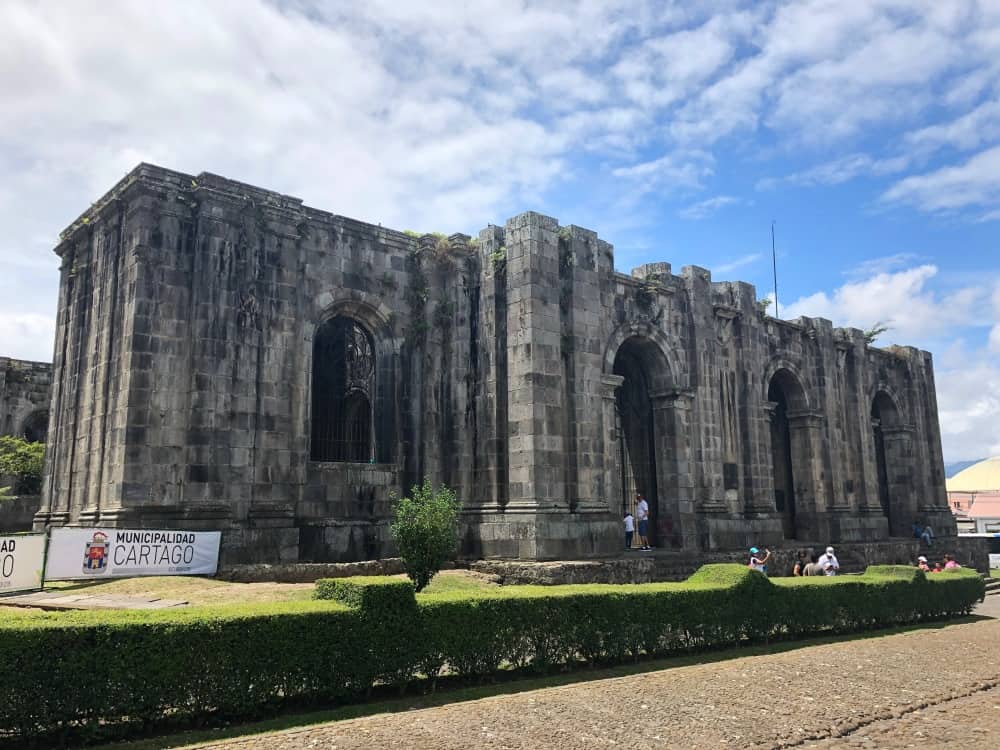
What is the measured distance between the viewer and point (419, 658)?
951cm

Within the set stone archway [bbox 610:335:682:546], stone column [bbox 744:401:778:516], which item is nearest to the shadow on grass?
stone archway [bbox 610:335:682:546]

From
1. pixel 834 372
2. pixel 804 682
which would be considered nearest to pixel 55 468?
pixel 804 682

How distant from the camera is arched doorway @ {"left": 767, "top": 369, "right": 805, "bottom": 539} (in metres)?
29.6

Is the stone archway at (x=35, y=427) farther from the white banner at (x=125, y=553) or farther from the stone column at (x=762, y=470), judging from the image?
the stone column at (x=762, y=470)

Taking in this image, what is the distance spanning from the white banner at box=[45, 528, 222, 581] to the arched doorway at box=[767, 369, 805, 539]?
21.2 m

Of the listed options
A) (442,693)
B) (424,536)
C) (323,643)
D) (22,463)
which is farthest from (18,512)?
(442,693)

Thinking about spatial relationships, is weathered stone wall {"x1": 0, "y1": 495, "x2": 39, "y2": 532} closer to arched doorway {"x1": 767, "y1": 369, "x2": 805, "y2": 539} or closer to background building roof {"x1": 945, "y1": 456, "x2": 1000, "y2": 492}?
arched doorway {"x1": 767, "y1": 369, "x2": 805, "y2": 539}

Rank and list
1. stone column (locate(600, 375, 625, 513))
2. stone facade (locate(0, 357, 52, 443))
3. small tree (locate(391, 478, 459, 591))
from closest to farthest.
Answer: small tree (locate(391, 478, 459, 591)) → stone column (locate(600, 375, 625, 513)) → stone facade (locate(0, 357, 52, 443))

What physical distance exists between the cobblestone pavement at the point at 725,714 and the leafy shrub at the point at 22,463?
20888mm

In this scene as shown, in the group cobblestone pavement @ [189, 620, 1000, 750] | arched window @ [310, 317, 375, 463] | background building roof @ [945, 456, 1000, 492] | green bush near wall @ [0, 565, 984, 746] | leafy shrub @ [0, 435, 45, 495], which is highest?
background building roof @ [945, 456, 1000, 492]

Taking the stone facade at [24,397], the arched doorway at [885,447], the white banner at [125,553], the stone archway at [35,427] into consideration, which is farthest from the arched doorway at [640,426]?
the stone archway at [35,427]

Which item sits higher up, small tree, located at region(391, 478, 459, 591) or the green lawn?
small tree, located at region(391, 478, 459, 591)

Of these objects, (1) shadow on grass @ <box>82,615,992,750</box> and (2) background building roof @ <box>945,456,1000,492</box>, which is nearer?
(1) shadow on grass @ <box>82,615,992,750</box>

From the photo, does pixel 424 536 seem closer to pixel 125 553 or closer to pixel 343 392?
pixel 125 553
